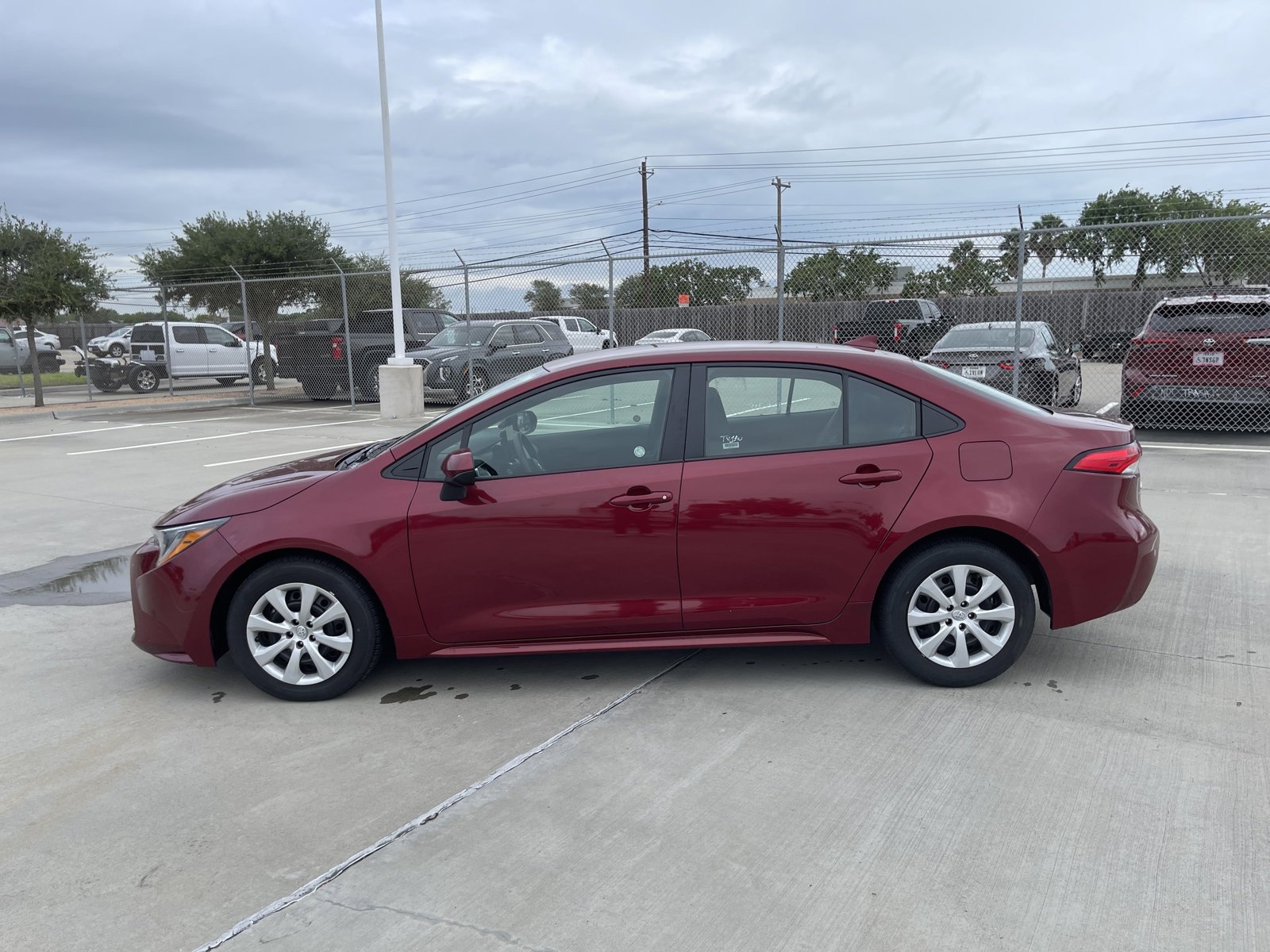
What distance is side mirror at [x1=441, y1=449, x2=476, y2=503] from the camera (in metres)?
3.95

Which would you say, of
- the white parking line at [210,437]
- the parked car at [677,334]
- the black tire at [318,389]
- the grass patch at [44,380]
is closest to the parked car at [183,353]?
the black tire at [318,389]

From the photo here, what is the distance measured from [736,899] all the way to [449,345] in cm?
1649

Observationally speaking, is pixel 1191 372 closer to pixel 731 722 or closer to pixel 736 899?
pixel 731 722

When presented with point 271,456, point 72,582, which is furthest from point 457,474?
point 271,456

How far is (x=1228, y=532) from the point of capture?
683cm

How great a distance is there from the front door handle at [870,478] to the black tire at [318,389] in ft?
55.3

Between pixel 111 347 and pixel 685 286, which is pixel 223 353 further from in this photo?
pixel 685 286

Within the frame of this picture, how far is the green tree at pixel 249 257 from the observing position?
25.2 metres

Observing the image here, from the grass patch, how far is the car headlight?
86.8ft

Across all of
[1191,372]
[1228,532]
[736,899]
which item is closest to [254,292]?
[1191,372]

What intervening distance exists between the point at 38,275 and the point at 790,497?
19592 mm

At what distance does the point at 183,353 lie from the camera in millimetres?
24297

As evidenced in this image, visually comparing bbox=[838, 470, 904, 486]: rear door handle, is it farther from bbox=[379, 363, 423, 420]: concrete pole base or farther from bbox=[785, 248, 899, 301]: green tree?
bbox=[379, 363, 423, 420]: concrete pole base

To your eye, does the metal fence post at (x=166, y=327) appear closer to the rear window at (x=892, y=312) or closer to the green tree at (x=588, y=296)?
the green tree at (x=588, y=296)
